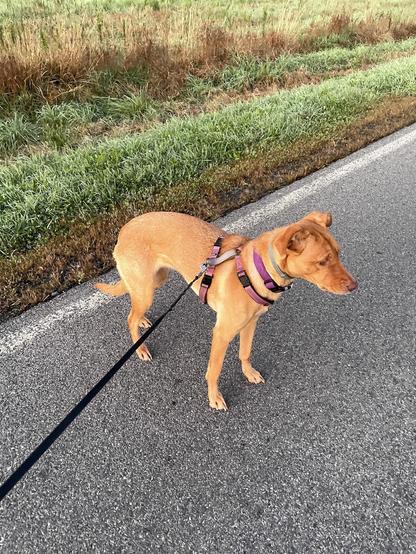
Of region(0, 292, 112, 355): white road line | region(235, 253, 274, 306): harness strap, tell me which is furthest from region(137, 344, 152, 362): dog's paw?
region(235, 253, 274, 306): harness strap

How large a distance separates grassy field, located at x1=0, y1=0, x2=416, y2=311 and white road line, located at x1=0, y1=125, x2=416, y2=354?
0.26 meters

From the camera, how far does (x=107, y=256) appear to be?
375 centimetres

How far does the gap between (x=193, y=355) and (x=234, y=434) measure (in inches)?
26.2

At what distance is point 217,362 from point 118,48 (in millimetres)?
6884

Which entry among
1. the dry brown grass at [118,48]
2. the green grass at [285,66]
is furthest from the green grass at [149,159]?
the dry brown grass at [118,48]

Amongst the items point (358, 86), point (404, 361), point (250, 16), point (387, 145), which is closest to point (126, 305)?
point (404, 361)

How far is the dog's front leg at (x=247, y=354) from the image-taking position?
2734 millimetres

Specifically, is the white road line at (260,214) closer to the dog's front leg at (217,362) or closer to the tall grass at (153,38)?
the dog's front leg at (217,362)

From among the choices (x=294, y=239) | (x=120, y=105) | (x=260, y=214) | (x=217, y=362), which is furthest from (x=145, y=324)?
(x=120, y=105)

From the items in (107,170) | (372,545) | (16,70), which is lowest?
(372,545)

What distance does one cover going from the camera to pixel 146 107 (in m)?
6.94

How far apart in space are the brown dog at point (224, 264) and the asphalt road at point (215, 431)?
24 centimetres

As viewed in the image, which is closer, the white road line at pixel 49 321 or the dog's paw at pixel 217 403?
the dog's paw at pixel 217 403

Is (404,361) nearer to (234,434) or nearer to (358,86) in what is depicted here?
(234,434)
